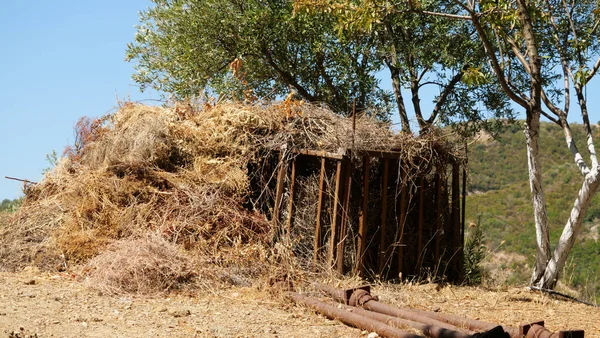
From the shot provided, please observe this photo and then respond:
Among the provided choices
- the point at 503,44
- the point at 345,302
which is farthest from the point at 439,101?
the point at 345,302

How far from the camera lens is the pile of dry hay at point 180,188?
9.27 metres

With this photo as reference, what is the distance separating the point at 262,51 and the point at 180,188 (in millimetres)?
4915

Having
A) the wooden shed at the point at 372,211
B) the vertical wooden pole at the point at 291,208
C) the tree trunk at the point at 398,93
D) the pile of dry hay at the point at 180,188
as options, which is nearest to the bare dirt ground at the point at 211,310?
the wooden shed at the point at 372,211

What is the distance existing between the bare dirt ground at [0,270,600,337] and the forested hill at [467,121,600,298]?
480 inches

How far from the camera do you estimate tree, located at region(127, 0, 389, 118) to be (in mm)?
13539

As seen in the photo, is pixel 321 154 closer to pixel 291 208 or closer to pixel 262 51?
pixel 291 208

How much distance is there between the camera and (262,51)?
1395 cm

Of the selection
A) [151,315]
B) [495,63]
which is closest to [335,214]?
[151,315]

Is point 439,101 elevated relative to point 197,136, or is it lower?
elevated

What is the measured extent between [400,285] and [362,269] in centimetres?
58

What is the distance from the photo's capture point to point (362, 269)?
9109mm

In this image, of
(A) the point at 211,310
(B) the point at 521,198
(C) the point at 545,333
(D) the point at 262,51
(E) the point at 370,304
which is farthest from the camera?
(B) the point at 521,198

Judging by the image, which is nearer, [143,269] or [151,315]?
[151,315]

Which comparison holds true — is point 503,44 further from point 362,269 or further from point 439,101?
point 362,269
